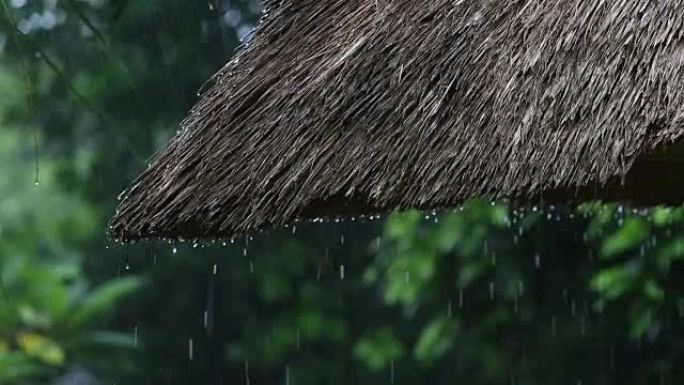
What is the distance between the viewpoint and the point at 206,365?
7371 mm

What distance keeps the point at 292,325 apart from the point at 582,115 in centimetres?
520

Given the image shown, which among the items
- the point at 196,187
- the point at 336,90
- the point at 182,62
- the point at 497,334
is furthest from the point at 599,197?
the point at 182,62

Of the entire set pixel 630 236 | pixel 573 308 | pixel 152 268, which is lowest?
pixel 573 308

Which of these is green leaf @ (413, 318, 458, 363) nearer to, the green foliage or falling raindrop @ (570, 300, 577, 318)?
falling raindrop @ (570, 300, 577, 318)

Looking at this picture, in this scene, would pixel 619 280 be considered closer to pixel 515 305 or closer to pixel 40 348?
pixel 515 305

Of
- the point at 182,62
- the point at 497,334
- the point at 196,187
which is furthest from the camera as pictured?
the point at 182,62

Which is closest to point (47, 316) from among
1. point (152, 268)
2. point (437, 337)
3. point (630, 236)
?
→ point (152, 268)

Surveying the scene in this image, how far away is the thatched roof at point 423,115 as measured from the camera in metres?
1.90

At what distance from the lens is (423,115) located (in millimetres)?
2176

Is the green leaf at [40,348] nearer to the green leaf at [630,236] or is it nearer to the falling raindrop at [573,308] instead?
the falling raindrop at [573,308]

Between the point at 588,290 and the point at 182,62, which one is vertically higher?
the point at 182,62

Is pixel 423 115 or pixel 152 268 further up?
pixel 152 268

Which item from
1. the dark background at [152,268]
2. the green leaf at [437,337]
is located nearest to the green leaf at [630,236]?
the green leaf at [437,337]

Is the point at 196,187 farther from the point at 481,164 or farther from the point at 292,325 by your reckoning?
the point at 292,325
